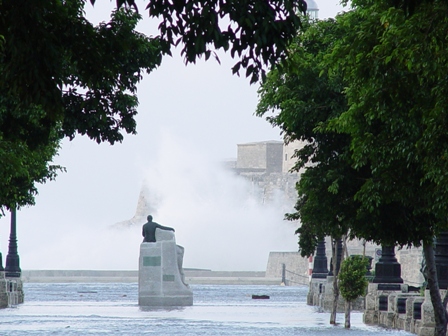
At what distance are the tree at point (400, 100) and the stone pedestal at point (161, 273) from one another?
79.3ft

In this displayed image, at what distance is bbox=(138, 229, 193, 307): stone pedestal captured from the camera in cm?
4419

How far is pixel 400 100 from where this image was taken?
15.8m

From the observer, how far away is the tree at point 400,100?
47.4ft

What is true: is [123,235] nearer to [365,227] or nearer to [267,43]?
[365,227]

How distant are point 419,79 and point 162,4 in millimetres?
5459

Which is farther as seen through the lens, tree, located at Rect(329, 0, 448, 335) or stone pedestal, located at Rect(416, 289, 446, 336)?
stone pedestal, located at Rect(416, 289, 446, 336)

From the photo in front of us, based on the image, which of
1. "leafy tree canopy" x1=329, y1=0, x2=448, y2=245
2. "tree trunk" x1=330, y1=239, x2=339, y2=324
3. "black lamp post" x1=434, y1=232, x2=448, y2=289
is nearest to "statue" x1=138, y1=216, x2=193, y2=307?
"tree trunk" x1=330, y1=239, x2=339, y2=324

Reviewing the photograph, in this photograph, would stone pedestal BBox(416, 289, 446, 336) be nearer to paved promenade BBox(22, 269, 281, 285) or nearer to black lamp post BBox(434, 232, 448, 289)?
black lamp post BBox(434, 232, 448, 289)

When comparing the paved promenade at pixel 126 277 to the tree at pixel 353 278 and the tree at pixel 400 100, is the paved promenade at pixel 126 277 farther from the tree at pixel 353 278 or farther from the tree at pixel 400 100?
the tree at pixel 400 100

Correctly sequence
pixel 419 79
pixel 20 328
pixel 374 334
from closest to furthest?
pixel 419 79
pixel 374 334
pixel 20 328

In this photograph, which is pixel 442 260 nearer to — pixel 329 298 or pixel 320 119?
pixel 320 119

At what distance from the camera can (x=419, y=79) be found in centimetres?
1499


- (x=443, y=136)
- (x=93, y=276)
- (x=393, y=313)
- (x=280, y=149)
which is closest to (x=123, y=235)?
(x=280, y=149)

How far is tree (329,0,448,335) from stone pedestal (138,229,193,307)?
24177mm
